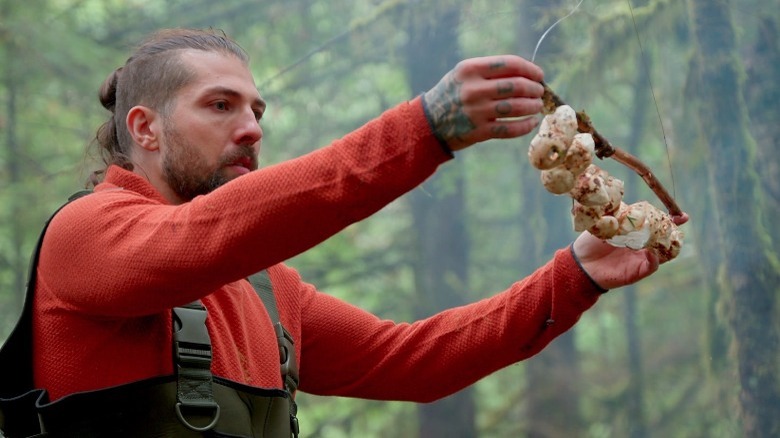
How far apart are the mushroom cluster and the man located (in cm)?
9

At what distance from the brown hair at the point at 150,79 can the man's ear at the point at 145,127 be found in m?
0.02

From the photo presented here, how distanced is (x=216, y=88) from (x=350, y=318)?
64cm

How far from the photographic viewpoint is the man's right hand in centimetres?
130

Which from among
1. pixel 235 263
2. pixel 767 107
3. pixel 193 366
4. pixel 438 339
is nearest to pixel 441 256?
pixel 767 107

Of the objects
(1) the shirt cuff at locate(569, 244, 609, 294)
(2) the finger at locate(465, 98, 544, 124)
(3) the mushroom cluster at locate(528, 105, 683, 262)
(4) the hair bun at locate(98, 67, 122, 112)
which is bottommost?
(1) the shirt cuff at locate(569, 244, 609, 294)

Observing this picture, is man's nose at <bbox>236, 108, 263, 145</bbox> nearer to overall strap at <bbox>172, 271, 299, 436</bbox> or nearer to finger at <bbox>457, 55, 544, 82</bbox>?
overall strap at <bbox>172, 271, 299, 436</bbox>

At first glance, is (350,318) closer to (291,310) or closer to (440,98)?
(291,310)

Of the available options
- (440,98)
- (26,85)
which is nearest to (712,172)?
(440,98)

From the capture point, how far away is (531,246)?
6230mm

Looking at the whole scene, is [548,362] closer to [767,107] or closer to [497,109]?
[767,107]

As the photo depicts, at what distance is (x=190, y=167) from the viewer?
1940 mm

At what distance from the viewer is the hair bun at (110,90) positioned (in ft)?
7.50

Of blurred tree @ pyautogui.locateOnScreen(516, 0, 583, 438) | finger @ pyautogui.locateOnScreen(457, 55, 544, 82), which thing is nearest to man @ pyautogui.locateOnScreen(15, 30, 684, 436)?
finger @ pyautogui.locateOnScreen(457, 55, 544, 82)

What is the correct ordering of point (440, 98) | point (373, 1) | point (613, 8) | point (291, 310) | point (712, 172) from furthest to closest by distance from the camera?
point (373, 1) < point (613, 8) < point (712, 172) < point (291, 310) < point (440, 98)
